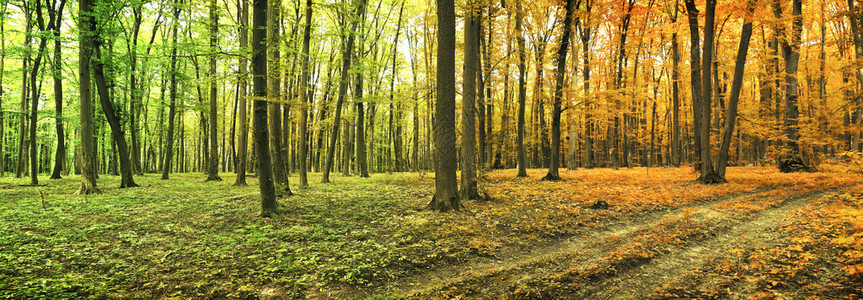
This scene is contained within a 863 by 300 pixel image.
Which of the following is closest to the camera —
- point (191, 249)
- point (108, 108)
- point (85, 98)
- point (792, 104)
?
point (191, 249)

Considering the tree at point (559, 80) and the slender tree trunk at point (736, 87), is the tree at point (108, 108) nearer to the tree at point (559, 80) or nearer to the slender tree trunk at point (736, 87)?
the tree at point (559, 80)

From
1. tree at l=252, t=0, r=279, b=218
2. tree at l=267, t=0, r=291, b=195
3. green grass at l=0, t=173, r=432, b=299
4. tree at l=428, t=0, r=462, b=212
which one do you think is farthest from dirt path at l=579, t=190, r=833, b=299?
tree at l=267, t=0, r=291, b=195

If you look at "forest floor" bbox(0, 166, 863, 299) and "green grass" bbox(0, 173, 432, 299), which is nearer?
"forest floor" bbox(0, 166, 863, 299)

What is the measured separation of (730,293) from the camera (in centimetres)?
391

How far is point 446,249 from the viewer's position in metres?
5.73

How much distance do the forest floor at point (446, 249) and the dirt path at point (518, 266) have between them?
0.11ft

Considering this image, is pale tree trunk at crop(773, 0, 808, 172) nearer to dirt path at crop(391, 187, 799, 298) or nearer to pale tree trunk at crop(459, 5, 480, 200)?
dirt path at crop(391, 187, 799, 298)

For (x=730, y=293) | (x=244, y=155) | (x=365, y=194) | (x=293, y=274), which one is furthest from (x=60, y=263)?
(x=244, y=155)

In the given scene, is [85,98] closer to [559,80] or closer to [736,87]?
[559,80]

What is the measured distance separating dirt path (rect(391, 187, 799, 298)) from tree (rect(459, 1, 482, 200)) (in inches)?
147

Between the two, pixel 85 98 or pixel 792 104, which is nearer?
pixel 85 98

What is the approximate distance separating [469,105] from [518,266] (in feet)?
16.9

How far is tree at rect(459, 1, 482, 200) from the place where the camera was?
9227 millimetres

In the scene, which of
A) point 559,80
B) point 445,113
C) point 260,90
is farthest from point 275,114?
point 559,80
